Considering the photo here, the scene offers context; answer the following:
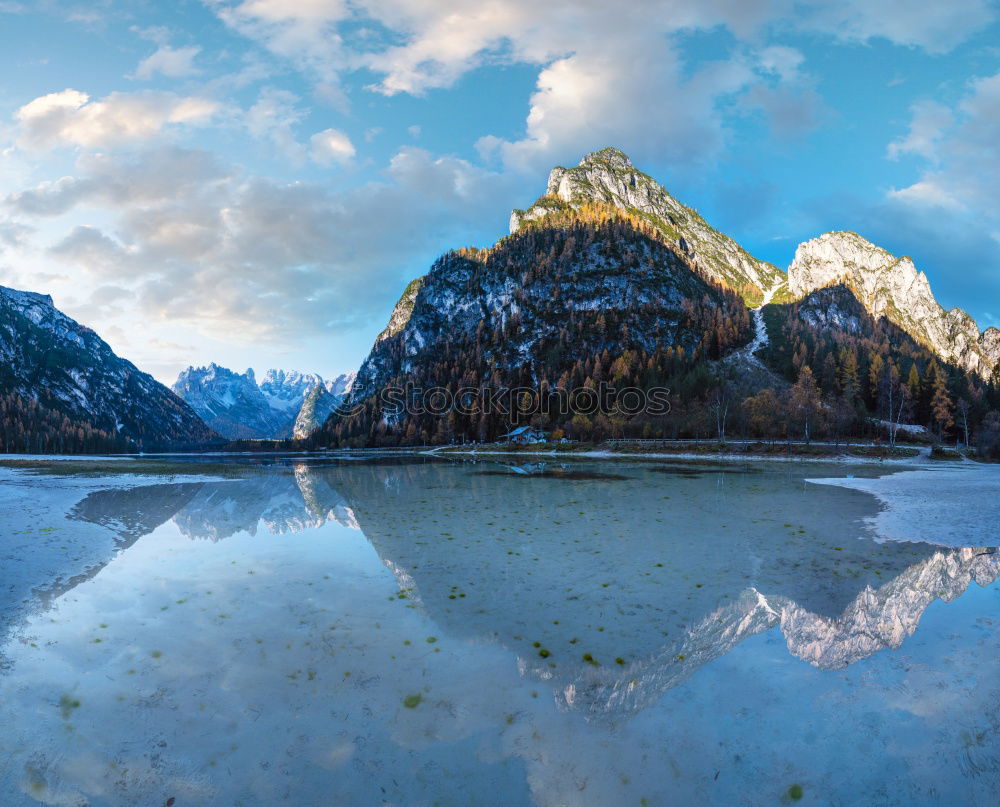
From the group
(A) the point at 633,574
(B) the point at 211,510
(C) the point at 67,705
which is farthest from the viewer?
(B) the point at 211,510

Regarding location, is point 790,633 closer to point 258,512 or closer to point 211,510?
point 258,512

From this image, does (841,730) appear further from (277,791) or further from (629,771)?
(277,791)

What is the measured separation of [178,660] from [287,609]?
293cm

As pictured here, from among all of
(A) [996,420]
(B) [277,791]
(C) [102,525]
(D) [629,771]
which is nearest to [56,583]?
(C) [102,525]

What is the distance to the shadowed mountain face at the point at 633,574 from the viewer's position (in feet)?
31.3

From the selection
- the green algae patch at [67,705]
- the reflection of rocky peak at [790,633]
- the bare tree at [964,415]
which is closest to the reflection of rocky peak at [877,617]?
the reflection of rocky peak at [790,633]

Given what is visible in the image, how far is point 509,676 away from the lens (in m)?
8.59

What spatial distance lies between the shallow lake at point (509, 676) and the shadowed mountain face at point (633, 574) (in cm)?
10

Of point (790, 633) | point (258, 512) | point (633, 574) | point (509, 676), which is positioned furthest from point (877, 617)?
point (258, 512)

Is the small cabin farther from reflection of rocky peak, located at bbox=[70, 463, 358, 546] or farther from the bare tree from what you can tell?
reflection of rocky peak, located at bbox=[70, 463, 358, 546]

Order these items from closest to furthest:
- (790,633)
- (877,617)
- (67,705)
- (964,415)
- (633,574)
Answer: (67,705) < (790,633) < (877,617) < (633,574) < (964,415)

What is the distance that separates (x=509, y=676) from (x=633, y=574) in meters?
7.24

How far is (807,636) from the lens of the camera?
33.5 feet

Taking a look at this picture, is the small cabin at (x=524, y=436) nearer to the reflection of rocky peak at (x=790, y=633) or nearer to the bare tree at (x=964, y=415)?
the bare tree at (x=964, y=415)
